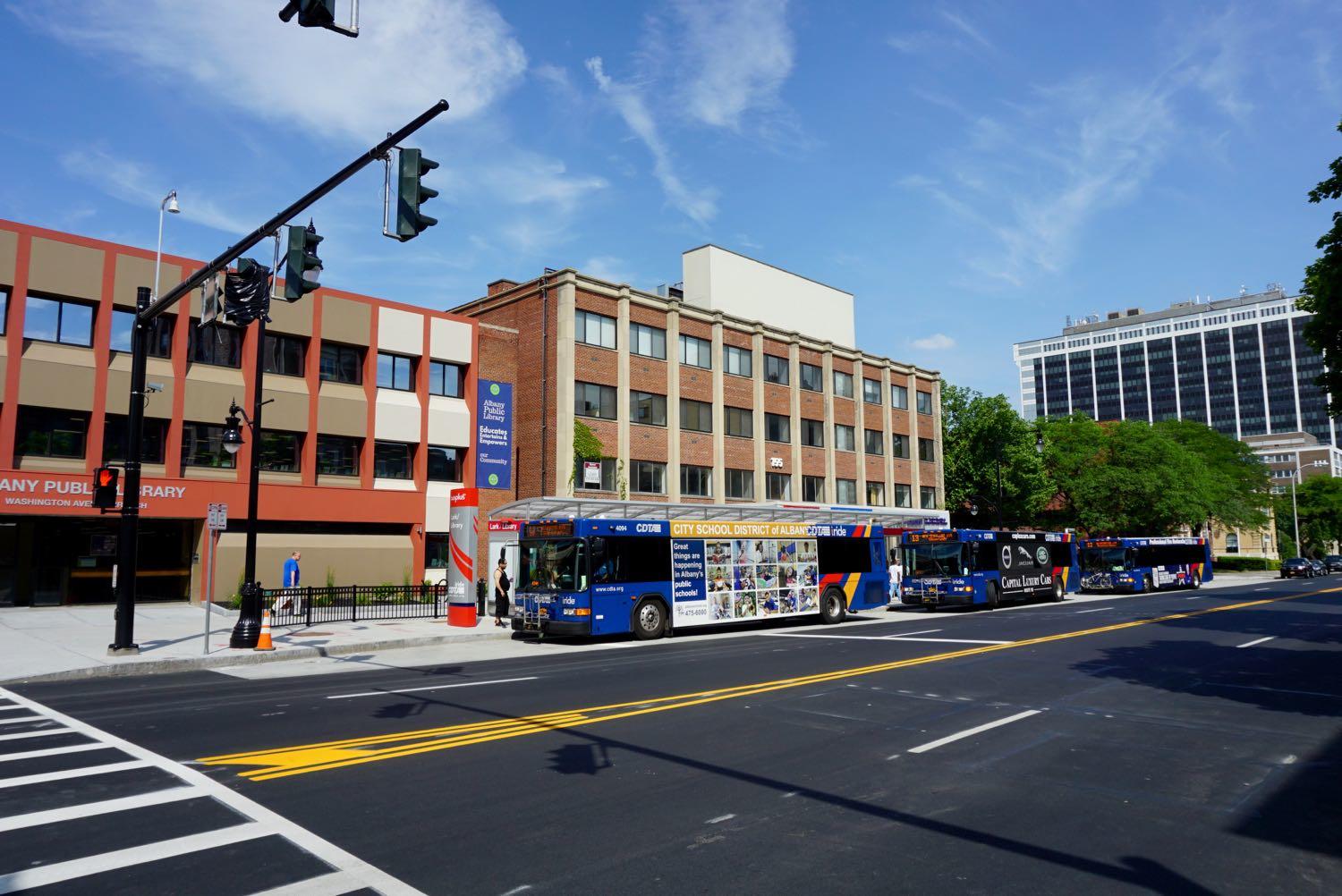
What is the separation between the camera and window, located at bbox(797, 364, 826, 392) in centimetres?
5162

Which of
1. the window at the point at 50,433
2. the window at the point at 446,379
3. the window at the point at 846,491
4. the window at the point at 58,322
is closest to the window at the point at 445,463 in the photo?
the window at the point at 446,379

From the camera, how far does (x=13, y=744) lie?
31.1 ft

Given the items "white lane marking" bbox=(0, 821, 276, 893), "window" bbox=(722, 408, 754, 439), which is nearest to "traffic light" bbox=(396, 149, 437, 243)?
"white lane marking" bbox=(0, 821, 276, 893)

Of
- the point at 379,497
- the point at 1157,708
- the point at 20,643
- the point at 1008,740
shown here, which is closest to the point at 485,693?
the point at 1008,740

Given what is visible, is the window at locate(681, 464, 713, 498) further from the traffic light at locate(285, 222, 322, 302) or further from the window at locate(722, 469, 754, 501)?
the traffic light at locate(285, 222, 322, 302)

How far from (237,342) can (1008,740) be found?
102 feet

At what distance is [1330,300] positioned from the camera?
17453 millimetres

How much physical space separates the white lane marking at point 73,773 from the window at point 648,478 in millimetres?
33131

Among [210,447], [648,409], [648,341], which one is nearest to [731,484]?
[648,409]

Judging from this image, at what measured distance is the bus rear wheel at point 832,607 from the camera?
27.8 m

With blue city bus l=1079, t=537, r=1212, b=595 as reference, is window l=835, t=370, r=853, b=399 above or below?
above

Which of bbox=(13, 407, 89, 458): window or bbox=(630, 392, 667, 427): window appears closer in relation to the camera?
bbox=(13, 407, 89, 458): window

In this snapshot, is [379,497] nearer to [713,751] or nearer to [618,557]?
[618,557]

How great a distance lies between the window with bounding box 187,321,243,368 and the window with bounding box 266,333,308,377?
97 centimetres
